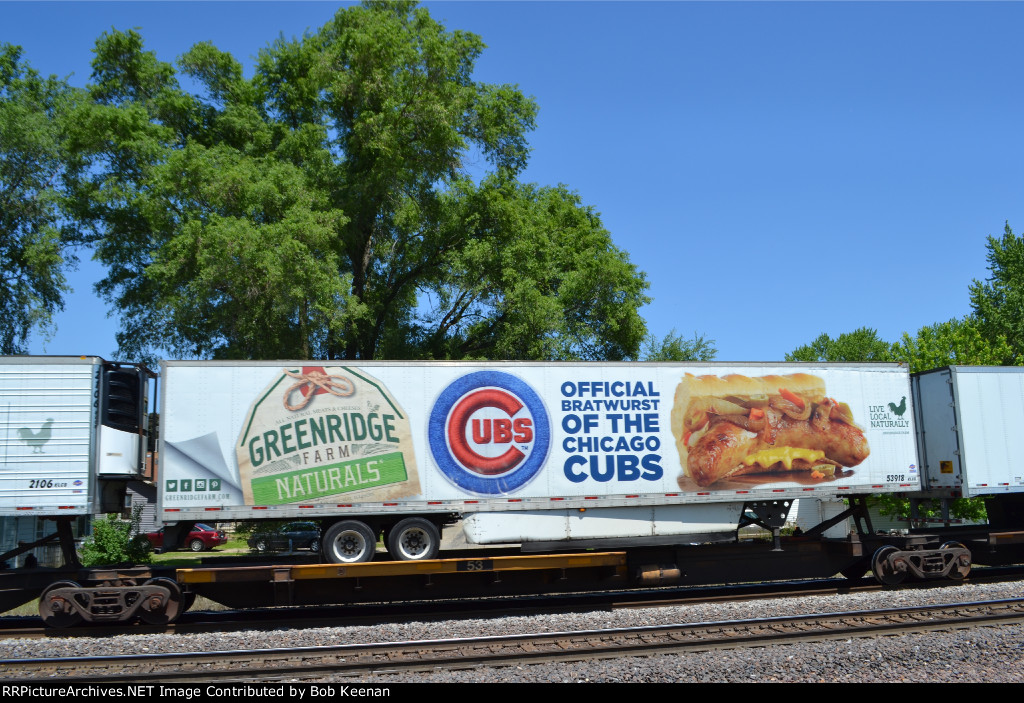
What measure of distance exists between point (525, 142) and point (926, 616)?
22249 millimetres

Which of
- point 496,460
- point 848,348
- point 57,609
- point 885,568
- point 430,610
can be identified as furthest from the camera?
point 848,348

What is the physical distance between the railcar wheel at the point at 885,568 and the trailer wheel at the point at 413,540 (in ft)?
26.6

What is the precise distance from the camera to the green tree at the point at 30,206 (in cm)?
2478

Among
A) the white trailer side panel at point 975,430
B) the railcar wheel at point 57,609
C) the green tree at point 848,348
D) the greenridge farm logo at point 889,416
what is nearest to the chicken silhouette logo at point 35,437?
the railcar wheel at point 57,609

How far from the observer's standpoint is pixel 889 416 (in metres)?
14.1

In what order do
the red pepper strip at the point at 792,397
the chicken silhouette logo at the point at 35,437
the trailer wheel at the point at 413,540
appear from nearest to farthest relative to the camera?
1. the chicken silhouette logo at the point at 35,437
2. the trailer wheel at the point at 413,540
3. the red pepper strip at the point at 792,397

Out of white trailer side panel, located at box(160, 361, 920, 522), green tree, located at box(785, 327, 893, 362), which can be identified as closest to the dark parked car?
white trailer side panel, located at box(160, 361, 920, 522)

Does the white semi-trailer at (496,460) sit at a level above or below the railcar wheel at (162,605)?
above

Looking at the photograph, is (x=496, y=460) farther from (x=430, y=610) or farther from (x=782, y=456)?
(x=782, y=456)

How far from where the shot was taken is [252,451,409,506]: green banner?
12.2 metres

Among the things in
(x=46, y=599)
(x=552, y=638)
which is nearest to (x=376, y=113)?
(x=46, y=599)

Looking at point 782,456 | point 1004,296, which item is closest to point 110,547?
point 782,456

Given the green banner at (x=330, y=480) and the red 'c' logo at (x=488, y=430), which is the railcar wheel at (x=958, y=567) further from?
the green banner at (x=330, y=480)

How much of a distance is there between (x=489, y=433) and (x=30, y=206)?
21.7 meters
